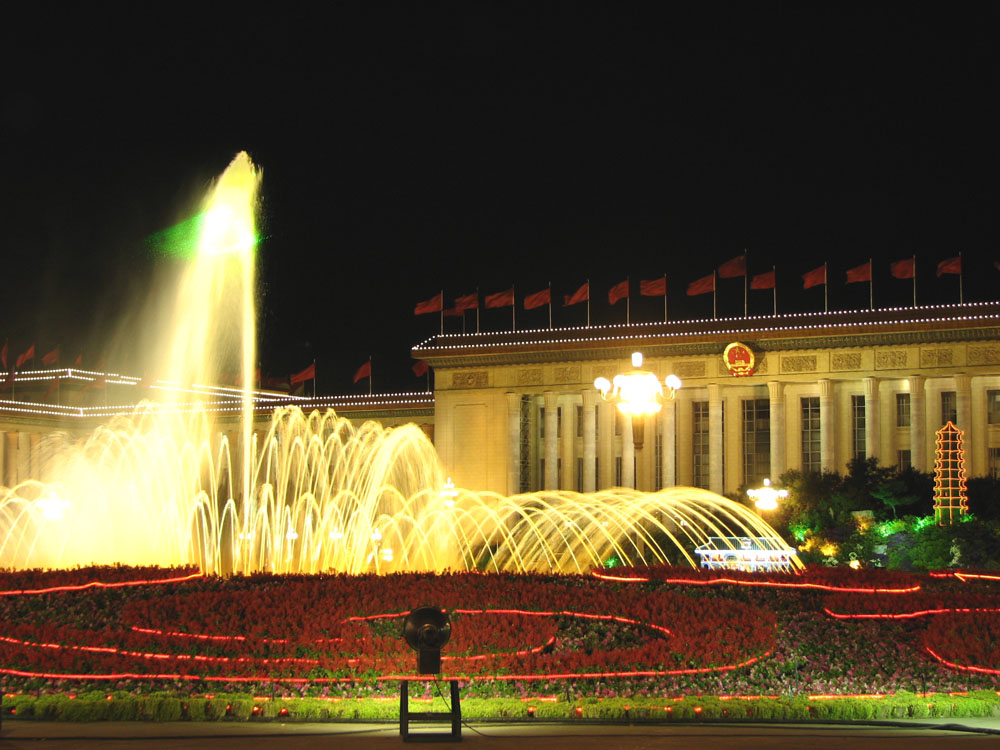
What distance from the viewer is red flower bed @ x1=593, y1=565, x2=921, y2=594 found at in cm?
1510

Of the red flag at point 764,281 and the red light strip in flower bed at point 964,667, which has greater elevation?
the red flag at point 764,281

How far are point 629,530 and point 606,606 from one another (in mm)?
20482

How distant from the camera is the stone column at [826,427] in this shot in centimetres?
4159

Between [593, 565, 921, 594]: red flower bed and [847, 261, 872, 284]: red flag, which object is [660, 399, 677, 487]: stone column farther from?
[593, 565, 921, 594]: red flower bed

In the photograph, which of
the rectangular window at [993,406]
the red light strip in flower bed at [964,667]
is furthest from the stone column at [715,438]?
the red light strip in flower bed at [964,667]

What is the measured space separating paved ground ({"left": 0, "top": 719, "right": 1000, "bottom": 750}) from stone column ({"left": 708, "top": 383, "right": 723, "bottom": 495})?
3297cm

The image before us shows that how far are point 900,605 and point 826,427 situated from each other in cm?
2860

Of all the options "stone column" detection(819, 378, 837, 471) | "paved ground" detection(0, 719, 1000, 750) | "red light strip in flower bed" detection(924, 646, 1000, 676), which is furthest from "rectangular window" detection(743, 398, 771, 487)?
"paved ground" detection(0, 719, 1000, 750)

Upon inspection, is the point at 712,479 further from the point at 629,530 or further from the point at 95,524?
the point at 95,524

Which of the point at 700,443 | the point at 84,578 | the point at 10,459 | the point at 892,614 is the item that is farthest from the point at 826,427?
the point at 10,459

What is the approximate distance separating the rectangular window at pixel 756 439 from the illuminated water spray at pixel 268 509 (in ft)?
13.7

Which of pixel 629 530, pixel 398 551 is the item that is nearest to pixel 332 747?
pixel 629 530

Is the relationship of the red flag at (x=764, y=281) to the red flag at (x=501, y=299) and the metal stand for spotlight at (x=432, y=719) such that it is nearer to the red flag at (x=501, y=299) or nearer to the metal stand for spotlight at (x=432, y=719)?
the red flag at (x=501, y=299)

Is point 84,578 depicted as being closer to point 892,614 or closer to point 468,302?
point 892,614
